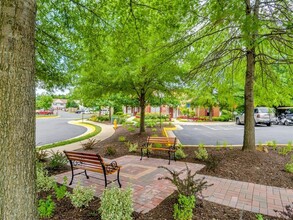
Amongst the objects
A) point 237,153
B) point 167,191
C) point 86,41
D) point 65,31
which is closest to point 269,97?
point 237,153

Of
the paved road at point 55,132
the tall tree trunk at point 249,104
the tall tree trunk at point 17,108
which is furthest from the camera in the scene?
the paved road at point 55,132

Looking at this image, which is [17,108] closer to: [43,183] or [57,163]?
[43,183]

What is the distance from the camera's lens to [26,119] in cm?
207

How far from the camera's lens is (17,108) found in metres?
2.00

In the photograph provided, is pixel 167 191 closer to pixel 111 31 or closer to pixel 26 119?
pixel 26 119

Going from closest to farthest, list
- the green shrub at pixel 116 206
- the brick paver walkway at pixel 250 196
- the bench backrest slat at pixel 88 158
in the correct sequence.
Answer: the green shrub at pixel 116 206 → the brick paver walkway at pixel 250 196 → the bench backrest slat at pixel 88 158

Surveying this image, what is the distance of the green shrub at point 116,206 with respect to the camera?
2855mm

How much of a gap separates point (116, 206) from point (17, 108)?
77.7 inches

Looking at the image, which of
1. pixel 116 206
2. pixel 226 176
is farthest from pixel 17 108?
pixel 226 176

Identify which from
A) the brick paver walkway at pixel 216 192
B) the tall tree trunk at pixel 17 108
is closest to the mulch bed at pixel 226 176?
the brick paver walkway at pixel 216 192

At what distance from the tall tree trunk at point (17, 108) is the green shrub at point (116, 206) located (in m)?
1.08

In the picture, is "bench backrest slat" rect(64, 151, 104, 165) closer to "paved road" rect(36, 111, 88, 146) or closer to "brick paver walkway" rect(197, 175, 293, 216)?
"brick paver walkway" rect(197, 175, 293, 216)

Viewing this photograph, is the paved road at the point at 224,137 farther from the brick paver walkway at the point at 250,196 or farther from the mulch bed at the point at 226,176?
the brick paver walkway at the point at 250,196

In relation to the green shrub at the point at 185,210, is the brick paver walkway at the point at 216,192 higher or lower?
lower
